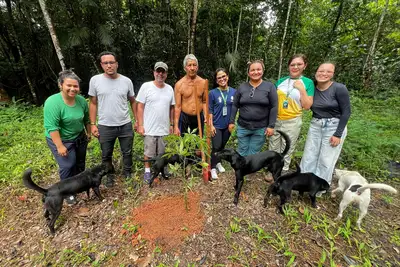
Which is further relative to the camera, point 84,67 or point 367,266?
point 84,67

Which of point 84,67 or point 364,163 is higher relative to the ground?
point 84,67

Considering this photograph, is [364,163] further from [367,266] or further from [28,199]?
[28,199]

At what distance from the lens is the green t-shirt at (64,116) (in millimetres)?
2457

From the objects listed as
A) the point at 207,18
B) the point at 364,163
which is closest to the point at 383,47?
the point at 207,18

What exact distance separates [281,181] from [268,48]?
12.6 meters

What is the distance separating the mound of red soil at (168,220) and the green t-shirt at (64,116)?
1428 mm

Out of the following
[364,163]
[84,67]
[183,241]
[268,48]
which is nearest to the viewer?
[183,241]

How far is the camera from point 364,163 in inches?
153

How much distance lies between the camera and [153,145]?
322cm

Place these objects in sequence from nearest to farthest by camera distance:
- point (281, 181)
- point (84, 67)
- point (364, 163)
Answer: point (281, 181), point (364, 163), point (84, 67)

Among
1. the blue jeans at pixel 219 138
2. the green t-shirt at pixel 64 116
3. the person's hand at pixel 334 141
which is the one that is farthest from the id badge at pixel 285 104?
the green t-shirt at pixel 64 116

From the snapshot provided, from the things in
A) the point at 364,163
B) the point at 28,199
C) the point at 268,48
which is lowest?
the point at 28,199

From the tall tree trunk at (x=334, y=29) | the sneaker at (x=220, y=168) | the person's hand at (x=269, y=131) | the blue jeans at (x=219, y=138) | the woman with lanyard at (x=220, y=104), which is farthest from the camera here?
the tall tree trunk at (x=334, y=29)

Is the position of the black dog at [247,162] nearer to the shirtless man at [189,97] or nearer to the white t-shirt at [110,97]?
the shirtless man at [189,97]
